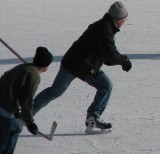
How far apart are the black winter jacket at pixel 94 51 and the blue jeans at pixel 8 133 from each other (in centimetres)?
134

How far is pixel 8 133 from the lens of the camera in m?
5.01

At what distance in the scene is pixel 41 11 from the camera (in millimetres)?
16062

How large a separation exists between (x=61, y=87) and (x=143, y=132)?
3.00ft

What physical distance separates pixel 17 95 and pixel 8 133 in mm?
319

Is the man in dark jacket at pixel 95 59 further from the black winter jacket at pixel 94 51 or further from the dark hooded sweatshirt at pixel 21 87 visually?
the dark hooded sweatshirt at pixel 21 87

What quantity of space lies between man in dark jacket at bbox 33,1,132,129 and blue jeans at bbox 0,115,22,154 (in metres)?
1.29

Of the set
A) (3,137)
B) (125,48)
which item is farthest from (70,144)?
(125,48)

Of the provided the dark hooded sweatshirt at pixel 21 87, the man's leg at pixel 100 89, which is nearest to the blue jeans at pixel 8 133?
the dark hooded sweatshirt at pixel 21 87

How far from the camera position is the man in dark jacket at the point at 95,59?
6094mm

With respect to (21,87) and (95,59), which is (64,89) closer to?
(95,59)

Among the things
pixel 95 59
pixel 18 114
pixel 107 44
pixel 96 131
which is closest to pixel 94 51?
pixel 95 59

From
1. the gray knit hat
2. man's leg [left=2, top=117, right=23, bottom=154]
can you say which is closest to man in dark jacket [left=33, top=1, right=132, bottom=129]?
the gray knit hat

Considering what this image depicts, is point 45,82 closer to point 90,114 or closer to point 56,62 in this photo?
point 56,62

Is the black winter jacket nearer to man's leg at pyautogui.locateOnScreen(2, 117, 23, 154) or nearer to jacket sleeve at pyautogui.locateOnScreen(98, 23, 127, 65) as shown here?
jacket sleeve at pyautogui.locateOnScreen(98, 23, 127, 65)
